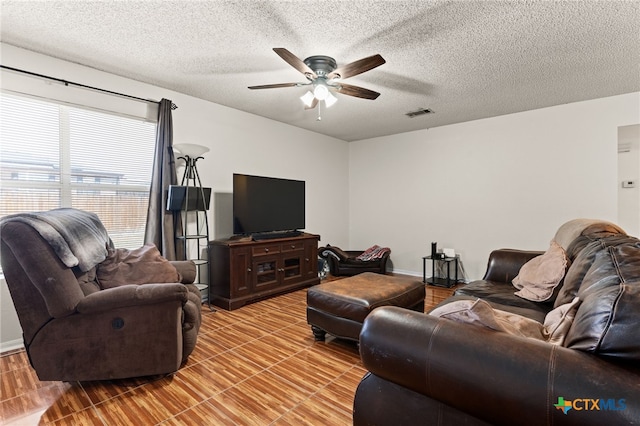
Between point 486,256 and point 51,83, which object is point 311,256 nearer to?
point 486,256

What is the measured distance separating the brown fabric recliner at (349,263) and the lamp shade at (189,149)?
2.63 meters

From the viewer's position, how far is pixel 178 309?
2008 millimetres

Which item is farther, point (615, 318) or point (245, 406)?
point (245, 406)

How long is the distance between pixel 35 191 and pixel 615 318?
12.3ft

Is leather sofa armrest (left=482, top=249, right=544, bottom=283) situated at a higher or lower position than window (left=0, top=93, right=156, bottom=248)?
lower

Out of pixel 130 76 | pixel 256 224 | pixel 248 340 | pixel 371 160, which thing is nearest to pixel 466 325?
pixel 248 340

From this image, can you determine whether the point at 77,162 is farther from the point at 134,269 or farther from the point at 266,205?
the point at 266,205

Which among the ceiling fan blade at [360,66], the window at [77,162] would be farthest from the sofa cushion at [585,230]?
the window at [77,162]

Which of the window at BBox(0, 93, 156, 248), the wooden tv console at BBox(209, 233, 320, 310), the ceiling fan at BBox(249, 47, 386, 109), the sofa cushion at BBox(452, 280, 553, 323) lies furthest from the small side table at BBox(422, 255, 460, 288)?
the window at BBox(0, 93, 156, 248)

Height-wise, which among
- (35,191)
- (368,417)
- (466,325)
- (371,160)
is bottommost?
(368,417)

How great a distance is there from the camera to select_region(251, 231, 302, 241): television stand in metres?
3.87

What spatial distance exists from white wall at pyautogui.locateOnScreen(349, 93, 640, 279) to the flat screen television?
67.2 inches

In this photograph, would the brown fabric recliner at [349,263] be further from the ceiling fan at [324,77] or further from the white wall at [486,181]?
the ceiling fan at [324,77]

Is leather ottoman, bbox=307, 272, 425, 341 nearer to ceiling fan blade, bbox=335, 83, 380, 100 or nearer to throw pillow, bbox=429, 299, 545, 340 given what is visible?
throw pillow, bbox=429, 299, 545, 340
